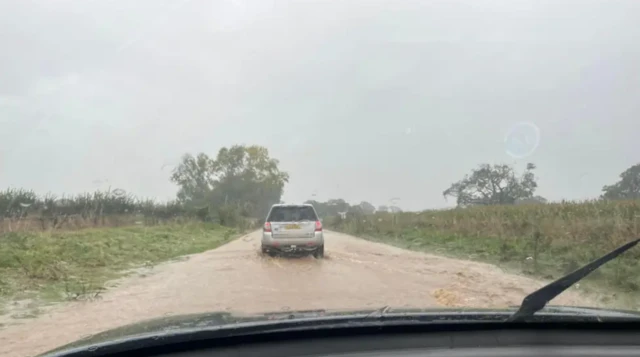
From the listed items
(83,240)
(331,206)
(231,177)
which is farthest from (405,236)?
(231,177)

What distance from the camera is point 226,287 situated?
40.4 feet

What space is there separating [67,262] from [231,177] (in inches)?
3208

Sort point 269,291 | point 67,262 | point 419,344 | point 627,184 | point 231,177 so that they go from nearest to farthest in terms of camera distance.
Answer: point 419,344 → point 269,291 → point 67,262 → point 627,184 → point 231,177

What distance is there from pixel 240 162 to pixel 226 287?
287 ft

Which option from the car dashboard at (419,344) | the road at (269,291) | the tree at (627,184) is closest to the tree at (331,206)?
the tree at (627,184)

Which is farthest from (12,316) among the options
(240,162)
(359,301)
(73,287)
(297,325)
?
(240,162)

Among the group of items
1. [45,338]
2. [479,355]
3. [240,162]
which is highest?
[240,162]

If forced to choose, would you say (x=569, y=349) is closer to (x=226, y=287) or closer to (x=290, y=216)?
(x=226, y=287)

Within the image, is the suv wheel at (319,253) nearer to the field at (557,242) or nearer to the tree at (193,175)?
the field at (557,242)

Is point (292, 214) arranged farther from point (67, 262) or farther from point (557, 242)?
point (557, 242)

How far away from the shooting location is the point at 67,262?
1589cm

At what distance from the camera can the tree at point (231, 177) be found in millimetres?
95562

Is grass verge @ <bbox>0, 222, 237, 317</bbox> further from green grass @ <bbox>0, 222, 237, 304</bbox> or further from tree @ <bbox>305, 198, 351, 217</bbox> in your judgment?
tree @ <bbox>305, 198, 351, 217</bbox>

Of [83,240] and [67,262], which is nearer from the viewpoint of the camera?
[67,262]
